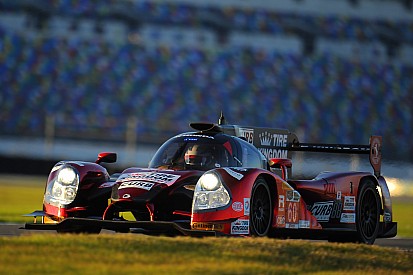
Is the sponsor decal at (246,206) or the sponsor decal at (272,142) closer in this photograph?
the sponsor decal at (246,206)

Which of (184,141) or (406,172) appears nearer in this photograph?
(184,141)

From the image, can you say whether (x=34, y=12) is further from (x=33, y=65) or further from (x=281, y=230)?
(x=281, y=230)

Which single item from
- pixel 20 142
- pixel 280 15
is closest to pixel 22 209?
pixel 20 142

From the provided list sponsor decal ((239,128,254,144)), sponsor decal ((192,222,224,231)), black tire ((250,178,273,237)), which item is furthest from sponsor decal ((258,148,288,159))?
sponsor decal ((192,222,224,231))

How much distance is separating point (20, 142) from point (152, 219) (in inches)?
664

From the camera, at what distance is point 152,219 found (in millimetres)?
8055

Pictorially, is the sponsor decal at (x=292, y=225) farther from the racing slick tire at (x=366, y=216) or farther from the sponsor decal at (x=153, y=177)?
the sponsor decal at (x=153, y=177)

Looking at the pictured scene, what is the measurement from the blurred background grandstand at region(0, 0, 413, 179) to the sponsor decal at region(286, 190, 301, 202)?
1565cm

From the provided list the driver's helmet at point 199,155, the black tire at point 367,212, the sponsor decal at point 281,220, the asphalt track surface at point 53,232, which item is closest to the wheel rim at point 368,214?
the black tire at point 367,212

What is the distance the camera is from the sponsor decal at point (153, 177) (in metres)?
8.17

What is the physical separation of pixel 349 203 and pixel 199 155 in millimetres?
1838

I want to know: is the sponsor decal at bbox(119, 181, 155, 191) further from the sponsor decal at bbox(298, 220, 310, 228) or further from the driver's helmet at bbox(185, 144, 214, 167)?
the sponsor decal at bbox(298, 220, 310, 228)

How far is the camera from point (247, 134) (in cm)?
1023

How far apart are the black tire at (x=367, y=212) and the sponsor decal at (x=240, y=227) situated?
2149 mm
